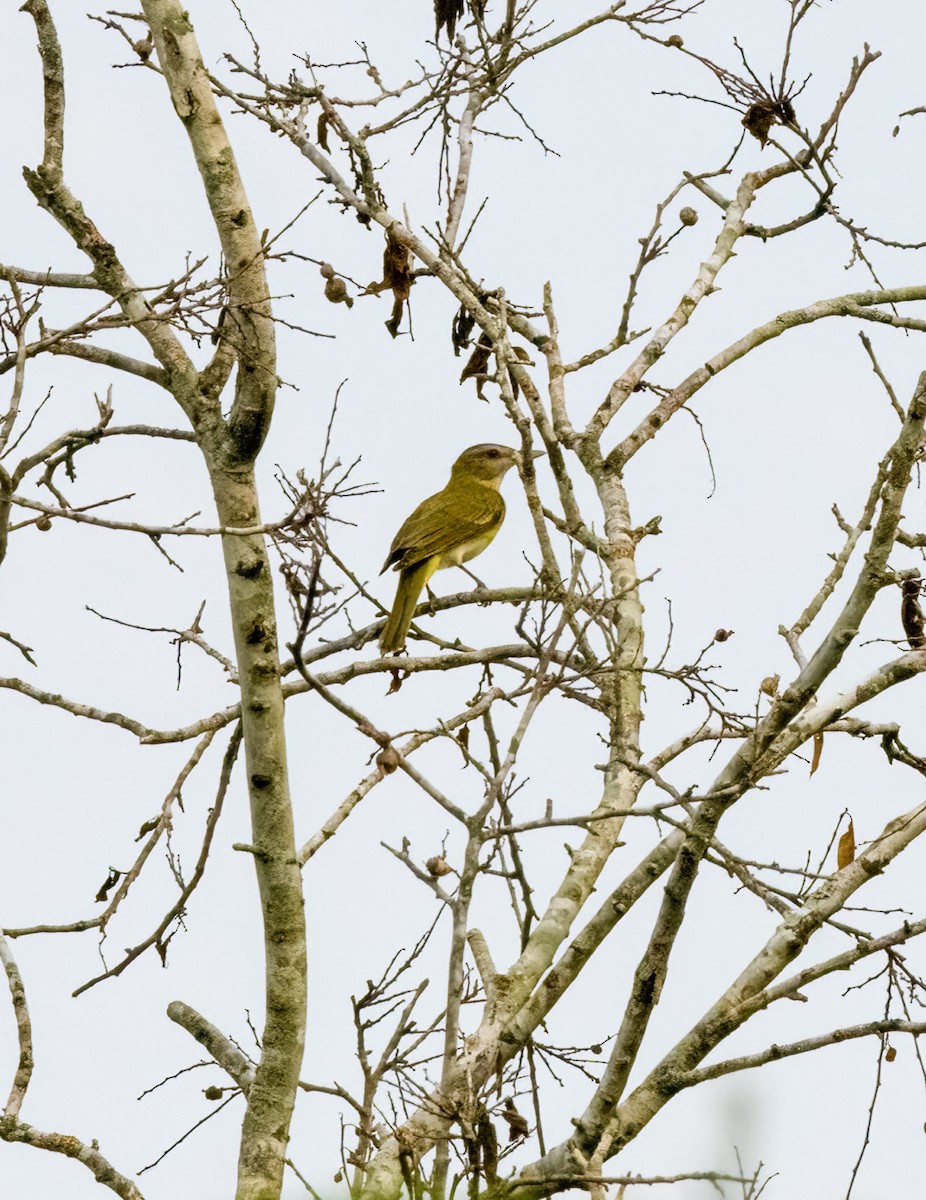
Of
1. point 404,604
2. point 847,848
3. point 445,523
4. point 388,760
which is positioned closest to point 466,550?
point 445,523

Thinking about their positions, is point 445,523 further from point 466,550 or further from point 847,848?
point 847,848

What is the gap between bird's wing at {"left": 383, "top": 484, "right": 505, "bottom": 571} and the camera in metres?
8.76

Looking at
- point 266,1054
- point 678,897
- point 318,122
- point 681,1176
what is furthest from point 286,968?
point 318,122

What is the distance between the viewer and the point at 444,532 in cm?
906

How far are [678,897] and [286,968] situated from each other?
1.45 m

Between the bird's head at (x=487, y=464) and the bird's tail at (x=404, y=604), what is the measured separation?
2.23m

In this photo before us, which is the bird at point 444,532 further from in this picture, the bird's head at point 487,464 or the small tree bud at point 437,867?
the small tree bud at point 437,867

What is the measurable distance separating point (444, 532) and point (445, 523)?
152 mm

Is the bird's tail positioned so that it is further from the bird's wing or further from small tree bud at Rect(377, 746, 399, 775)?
small tree bud at Rect(377, 746, 399, 775)

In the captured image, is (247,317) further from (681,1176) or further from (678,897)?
(681,1176)

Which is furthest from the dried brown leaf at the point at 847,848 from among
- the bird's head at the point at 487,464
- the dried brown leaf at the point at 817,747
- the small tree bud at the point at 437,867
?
the bird's head at the point at 487,464

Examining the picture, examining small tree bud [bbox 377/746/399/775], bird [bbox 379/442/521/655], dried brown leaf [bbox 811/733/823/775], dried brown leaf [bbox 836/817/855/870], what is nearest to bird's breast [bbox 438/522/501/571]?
bird [bbox 379/442/521/655]

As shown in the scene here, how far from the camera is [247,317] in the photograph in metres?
5.53

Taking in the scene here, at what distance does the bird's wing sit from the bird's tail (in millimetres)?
59
